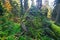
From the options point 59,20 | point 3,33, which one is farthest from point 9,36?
point 59,20

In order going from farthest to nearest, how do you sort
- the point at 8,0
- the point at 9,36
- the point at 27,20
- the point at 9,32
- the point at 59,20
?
1. the point at 8,0
2. the point at 59,20
3. the point at 27,20
4. the point at 9,32
5. the point at 9,36

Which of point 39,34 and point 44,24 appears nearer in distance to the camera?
point 39,34

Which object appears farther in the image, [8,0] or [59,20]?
[8,0]

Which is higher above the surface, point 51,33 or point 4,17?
point 4,17

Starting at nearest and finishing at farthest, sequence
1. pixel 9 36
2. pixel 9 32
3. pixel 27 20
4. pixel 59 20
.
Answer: pixel 9 36, pixel 9 32, pixel 27 20, pixel 59 20

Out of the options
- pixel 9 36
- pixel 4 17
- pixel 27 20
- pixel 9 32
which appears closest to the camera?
pixel 9 36

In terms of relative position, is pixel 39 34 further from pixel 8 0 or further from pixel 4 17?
pixel 8 0

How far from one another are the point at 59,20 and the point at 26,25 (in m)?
2.70

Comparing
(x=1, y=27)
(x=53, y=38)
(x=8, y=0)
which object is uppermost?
(x=8, y=0)

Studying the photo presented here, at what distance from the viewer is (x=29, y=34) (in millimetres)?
8133

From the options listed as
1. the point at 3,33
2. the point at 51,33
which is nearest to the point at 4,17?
the point at 3,33

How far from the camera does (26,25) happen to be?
8.46m

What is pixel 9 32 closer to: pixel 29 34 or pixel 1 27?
pixel 1 27

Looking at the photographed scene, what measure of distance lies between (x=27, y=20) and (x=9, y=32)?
122cm
